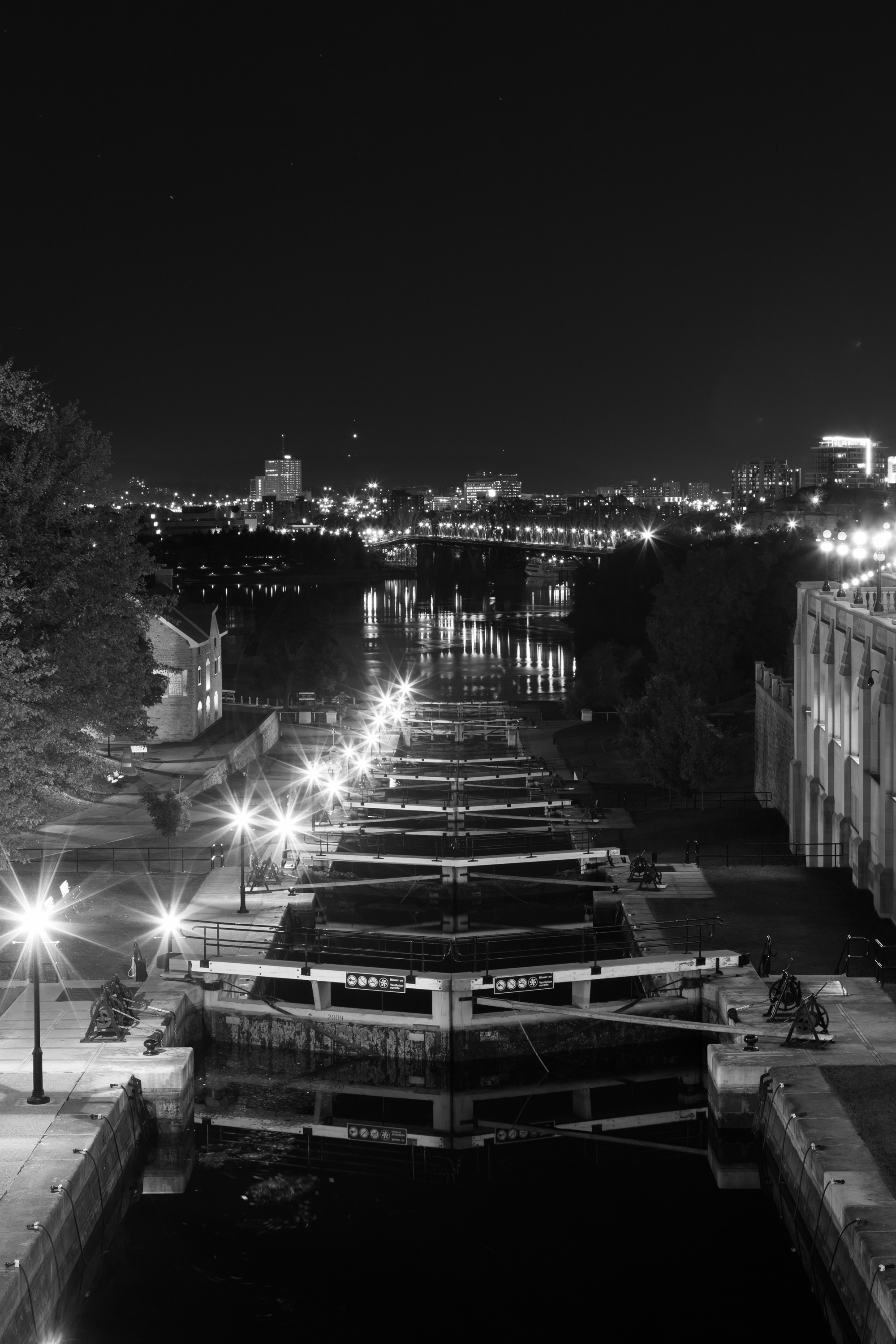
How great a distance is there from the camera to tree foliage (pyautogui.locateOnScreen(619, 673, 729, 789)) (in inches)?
1704

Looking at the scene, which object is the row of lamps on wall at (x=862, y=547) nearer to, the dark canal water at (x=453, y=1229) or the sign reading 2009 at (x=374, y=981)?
the sign reading 2009 at (x=374, y=981)

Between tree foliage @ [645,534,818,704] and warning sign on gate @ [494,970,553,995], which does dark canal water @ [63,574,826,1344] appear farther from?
tree foliage @ [645,534,818,704]

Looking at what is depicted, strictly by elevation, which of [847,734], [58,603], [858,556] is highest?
[858,556]

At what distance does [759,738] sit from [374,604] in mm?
123942

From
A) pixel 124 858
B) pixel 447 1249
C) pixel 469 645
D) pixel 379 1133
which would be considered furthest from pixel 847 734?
pixel 469 645

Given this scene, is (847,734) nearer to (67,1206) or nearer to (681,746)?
(681,746)

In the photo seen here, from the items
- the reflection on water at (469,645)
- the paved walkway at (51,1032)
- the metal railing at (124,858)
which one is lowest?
the paved walkway at (51,1032)

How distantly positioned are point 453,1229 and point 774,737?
25915mm

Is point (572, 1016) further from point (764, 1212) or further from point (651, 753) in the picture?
point (651, 753)

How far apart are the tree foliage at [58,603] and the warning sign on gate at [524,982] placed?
9.50 m

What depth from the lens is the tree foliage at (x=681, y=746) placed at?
43281mm

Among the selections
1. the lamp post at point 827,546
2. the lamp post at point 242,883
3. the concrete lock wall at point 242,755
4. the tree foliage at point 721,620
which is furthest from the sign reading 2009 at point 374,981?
the tree foliage at point 721,620

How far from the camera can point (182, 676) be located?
52938 mm

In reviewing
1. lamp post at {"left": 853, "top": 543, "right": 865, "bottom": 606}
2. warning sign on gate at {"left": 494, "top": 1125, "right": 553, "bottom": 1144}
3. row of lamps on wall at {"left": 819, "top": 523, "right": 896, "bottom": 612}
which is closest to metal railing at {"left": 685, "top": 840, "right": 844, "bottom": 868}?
lamp post at {"left": 853, "top": 543, "right": 865, "bottom": 606}
